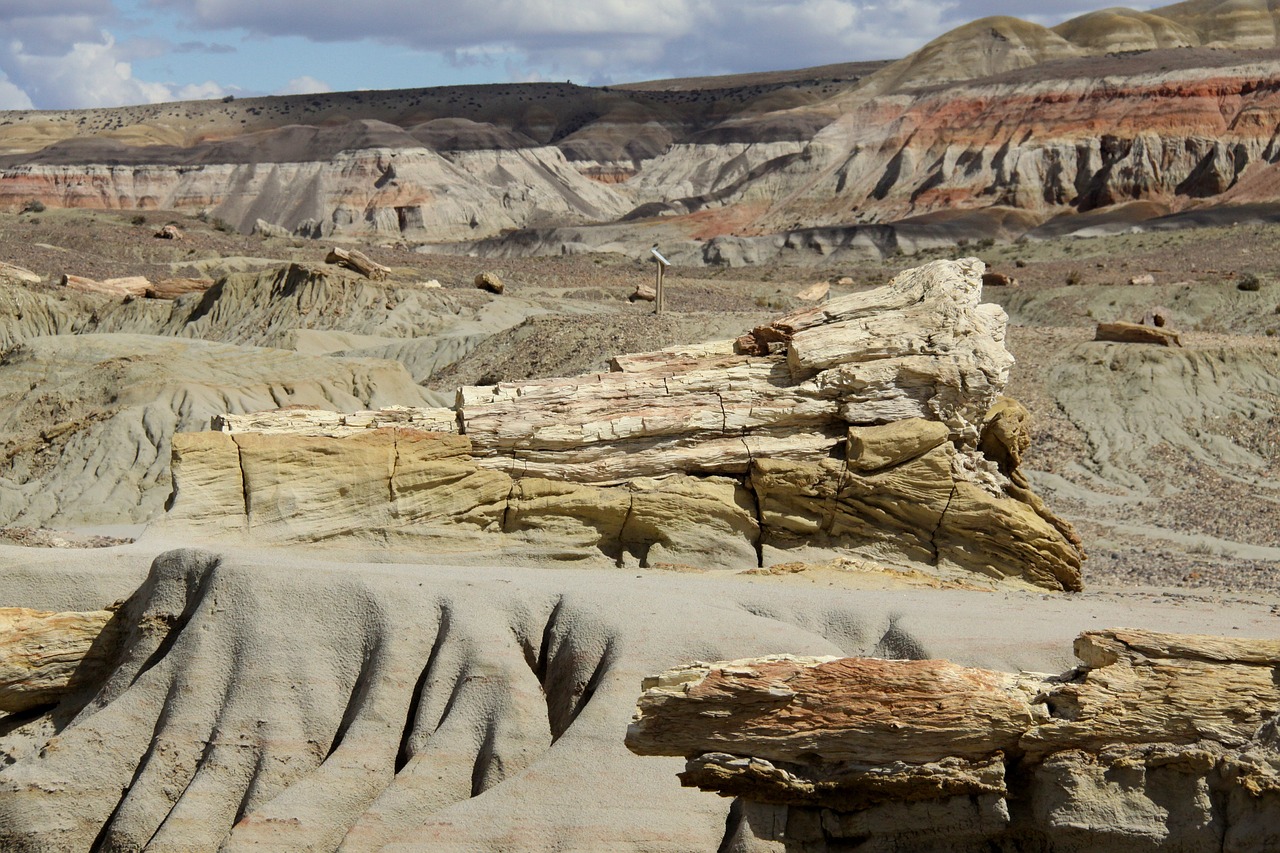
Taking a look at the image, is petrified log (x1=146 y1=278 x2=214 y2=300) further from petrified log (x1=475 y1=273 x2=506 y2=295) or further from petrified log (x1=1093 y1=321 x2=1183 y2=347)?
petrified log (x1=1093 y1=321 x2=1183 y2=347)

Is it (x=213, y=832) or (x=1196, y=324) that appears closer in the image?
(x=213, y=832)

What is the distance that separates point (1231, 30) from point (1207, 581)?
10186 centimetres

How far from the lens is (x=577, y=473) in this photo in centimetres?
1410

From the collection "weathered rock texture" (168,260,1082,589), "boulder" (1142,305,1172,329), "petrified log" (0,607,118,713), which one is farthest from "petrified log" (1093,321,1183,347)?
"petrified log" (0,607,118,713)

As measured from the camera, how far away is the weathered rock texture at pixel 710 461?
44.3 ft

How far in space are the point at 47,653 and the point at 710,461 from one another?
6456mm

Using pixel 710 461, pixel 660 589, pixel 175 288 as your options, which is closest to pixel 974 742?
pixel 660 589

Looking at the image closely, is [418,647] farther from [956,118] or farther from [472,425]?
[956,118]

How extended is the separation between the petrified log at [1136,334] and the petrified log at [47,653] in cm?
2275

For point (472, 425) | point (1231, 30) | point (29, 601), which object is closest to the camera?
point (29, 601)

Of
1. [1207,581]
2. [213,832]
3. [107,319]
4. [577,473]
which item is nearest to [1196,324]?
[1207,581]

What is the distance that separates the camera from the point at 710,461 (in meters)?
14.3

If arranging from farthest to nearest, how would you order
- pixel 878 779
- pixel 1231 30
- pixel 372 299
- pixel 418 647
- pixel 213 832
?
pixel 1231 30
pixel 372 299
pixel 418 647
pixel 213 832
pixel 878 779

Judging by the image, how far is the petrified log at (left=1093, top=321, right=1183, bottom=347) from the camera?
2845 centimetres
